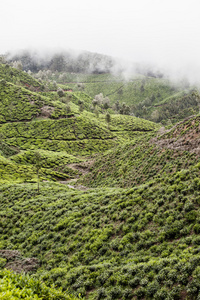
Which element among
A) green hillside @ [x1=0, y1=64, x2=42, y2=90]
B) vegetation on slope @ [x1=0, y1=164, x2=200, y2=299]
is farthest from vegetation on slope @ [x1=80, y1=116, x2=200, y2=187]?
green hillside @ [x1=0, y1=64, x2=42, y2=90]

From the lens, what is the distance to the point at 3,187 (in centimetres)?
3984

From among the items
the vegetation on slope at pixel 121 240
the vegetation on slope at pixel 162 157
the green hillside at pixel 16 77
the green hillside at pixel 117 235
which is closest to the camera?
the green hillside at pixel 117 235

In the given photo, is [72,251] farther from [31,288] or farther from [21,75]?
[21,75]

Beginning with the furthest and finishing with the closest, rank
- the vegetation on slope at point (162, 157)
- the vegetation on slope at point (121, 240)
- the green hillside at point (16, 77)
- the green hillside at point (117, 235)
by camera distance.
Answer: the green hillside at point (16, 77) → the vegetation on slope at point (162, 157) → the vegetation on slope at point (121, 240) → the green hillside at point (117, 235)

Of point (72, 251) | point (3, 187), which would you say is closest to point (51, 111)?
point (3, 187)

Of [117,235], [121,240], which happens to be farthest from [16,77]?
[121,240]

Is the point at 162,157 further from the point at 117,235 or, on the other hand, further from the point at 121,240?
the point at 121,240

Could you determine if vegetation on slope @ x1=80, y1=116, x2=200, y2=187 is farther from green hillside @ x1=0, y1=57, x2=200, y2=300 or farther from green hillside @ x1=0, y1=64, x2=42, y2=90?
green hillside @ x1=0, y1=64, x2=42, y2=90

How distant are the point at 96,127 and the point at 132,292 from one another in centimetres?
12613

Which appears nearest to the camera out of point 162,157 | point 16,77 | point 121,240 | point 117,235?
point 121,240

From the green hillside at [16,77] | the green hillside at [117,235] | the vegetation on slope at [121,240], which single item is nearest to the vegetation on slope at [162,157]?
the green hillside at [117,235]

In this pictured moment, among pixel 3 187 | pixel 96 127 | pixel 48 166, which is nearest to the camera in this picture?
pixel 3 187

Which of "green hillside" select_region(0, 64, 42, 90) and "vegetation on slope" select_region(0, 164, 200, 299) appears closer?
"vegetation on slope" select_region(0, 164, 200, 299)

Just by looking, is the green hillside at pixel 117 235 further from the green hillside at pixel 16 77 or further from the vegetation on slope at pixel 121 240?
the green hillside at pixel 16 77
